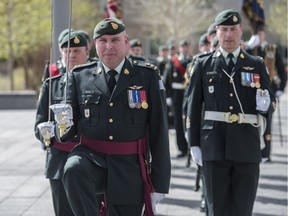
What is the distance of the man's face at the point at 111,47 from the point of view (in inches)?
181

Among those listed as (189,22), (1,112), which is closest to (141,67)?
(1,112)

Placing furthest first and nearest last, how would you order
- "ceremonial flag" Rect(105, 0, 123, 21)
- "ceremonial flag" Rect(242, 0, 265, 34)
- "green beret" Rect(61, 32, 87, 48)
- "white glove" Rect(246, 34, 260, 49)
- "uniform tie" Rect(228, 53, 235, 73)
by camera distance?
"white glove" Rect(246, 34, 260, 49), "ceremonial flag" Rect(242, 0, 265, 34), "ceremonial flag" Rect(105, 0, 123, 21), "green beret" Rect(61, 32, 87, 48), "uniform tie" Rect(228, 53, 235, 73)

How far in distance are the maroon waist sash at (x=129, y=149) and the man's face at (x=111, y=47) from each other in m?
0.55

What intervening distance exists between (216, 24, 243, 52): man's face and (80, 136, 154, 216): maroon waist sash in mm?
1392

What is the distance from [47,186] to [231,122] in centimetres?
387

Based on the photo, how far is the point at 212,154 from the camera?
18.4 feet

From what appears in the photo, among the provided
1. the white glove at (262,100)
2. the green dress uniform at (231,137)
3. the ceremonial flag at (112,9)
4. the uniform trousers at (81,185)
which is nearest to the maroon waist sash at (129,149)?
the uniform trousers at (81,185)

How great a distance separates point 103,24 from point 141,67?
41 cm

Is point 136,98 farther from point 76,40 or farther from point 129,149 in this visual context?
point 76,40

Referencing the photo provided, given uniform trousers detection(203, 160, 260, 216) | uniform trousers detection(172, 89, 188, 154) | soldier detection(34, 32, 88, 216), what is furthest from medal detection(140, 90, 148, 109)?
uniform trousers detection(172, 89, 188, 154)

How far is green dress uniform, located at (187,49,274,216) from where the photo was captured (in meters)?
5.57

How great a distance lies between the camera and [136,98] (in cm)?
464

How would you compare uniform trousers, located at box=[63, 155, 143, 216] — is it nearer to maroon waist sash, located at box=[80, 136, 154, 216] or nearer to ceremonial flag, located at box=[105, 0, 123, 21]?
maroon waist sash, located at box=[80, 136, 154, 216]

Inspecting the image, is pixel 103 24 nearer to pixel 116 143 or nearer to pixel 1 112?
pixel 116 143
